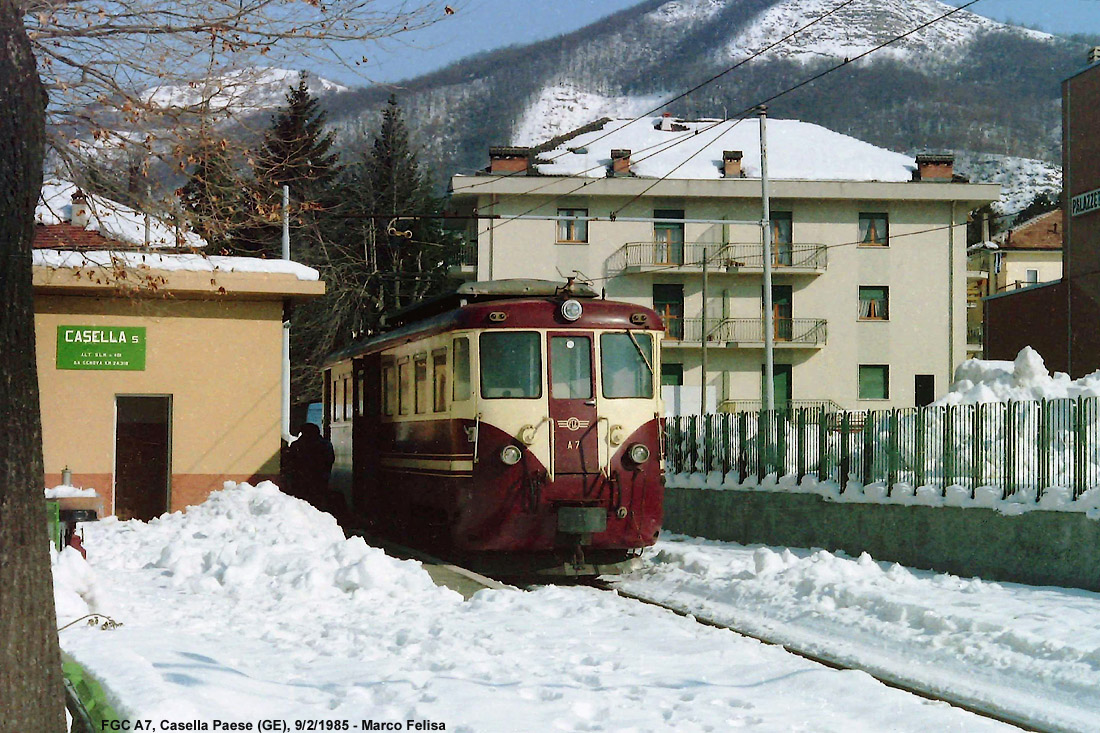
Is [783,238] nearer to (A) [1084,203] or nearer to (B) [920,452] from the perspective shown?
(A) [1084,203]

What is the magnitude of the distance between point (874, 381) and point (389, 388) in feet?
126

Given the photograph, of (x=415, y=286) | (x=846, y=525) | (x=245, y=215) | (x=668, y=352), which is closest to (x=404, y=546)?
(x=846, y=525)

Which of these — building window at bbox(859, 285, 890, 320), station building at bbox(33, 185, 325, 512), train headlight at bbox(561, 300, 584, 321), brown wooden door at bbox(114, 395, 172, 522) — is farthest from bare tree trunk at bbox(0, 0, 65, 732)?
building window at bbox(859, 285, 890, 320)

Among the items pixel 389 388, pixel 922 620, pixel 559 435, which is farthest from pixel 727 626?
pixel 389 388

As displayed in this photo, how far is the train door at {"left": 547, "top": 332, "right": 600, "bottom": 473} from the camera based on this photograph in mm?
14742

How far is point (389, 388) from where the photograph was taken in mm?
18688

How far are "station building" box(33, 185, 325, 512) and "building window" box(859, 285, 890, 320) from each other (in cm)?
3741

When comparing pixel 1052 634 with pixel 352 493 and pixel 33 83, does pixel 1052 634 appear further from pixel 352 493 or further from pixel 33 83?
pixel 352 493

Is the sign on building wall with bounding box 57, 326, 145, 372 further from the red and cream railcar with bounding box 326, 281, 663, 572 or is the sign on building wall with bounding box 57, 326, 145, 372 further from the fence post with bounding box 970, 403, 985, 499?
the fence post with bounding box 970, 403, 985, 499

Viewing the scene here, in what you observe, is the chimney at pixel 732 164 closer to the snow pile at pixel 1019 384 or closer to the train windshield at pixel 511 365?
the snow pile at pixel 1019 384

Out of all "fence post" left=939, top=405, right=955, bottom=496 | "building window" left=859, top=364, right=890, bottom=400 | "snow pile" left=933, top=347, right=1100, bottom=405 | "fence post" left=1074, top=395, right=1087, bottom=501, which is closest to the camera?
"fence post" left=1074, top=395, right=1087, bottom=501

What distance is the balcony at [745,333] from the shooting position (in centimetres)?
5241

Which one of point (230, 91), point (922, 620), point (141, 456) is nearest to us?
point (230, 91)

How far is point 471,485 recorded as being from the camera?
14.7 meters
